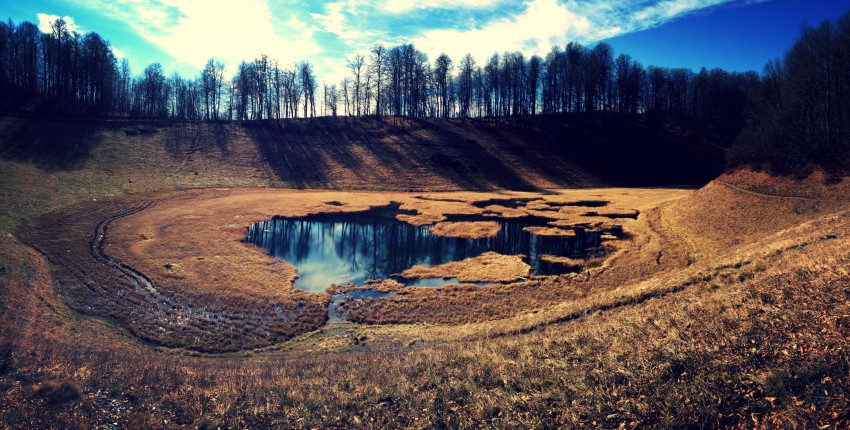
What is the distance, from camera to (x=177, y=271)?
955 inches

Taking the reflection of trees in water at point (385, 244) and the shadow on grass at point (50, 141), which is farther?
the shadow on grass at point (50, 141)

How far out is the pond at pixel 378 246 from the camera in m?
26.3

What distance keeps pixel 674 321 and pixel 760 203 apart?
2712 cm

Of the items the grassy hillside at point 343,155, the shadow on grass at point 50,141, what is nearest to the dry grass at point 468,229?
the grassy hillside at point 343,155

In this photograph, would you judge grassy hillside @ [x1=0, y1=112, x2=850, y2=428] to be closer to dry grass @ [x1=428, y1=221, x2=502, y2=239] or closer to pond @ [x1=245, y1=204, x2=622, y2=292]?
pond @ [x1=245, y1=204, x2=622, y2=292]

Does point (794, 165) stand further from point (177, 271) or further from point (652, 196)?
point (177, 271)

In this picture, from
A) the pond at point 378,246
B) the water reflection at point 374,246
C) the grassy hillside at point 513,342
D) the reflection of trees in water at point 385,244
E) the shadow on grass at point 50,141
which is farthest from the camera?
the shadow on grass at point 50,141

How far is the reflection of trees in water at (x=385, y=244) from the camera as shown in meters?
28.9

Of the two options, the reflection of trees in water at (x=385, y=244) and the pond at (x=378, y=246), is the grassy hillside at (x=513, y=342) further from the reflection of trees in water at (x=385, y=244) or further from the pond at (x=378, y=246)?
the reflection of trees in water at (x=385, y=244)

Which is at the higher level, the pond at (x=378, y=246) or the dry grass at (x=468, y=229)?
the dry grass at (x=468, y=229)

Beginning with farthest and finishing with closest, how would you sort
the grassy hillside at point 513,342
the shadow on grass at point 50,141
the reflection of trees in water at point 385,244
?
the shadow on grass at point 50,141
the reflection of trees in water at point 385,244
the grassy hillside at point 513,342

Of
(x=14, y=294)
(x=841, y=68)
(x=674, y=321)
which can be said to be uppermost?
(x=841, y=68)

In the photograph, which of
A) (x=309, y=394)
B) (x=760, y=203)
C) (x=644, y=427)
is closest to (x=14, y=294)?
(x=309, y=394)

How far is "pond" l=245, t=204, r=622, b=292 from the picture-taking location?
26266 millimetres
